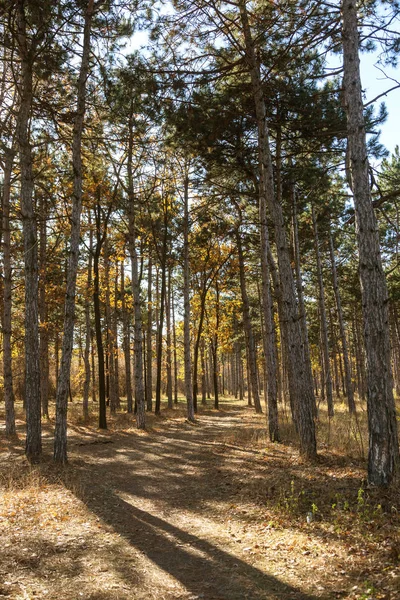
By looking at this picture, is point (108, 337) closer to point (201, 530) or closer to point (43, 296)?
point (43, 296)

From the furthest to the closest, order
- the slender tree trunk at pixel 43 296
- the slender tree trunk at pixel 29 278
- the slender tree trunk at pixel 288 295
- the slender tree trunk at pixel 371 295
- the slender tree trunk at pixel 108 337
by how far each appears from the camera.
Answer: the slender tree trunk at pixel 108 337, the slender tree trunk at pixel 43 296, the slender tree trunk at pixel 29 278, the slender tree trunk at pixel 288 295, the slender tree trunk at pixel 371 295

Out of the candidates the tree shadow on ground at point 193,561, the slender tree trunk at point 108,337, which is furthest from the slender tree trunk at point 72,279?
the slender tree trunk at point 108,337

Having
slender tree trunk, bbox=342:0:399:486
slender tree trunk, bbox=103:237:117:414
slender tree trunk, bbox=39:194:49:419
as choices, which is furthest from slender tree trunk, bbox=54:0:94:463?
slender tree trunk, bbox=103:237:117:414

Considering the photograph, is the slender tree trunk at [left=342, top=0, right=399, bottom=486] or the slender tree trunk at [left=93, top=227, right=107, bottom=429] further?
the slender tree trunk at [left=93, top=227, right=107, bottom=429]

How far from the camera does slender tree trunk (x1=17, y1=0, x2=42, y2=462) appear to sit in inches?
350

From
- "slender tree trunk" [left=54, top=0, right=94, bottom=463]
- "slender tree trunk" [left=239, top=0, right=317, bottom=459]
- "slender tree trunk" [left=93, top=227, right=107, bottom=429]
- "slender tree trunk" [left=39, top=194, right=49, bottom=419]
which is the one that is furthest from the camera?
"slender tree trunk" [left=39, top=194, right=49, bottom=419]

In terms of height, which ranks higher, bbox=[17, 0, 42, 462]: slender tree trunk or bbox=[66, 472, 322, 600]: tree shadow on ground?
bbox=[17, 0, 42, 462]: slender tree trunk

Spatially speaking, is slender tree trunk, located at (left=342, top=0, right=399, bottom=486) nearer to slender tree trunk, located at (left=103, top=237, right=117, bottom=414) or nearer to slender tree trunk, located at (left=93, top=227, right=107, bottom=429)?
slender tree trunk, located at (left=93, top=227, right=107, bottom=429)

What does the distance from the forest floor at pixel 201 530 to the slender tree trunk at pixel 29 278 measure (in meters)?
0.74

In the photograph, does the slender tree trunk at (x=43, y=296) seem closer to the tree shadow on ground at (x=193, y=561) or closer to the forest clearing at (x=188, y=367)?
the forest clearing at (x=188, y=367)

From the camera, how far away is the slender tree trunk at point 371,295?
18.9 feet

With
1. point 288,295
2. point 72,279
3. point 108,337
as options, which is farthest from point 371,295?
point 108,337

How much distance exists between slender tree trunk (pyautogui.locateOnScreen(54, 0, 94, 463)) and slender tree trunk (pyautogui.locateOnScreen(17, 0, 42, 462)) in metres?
0.58

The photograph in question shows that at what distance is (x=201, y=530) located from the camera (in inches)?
208
